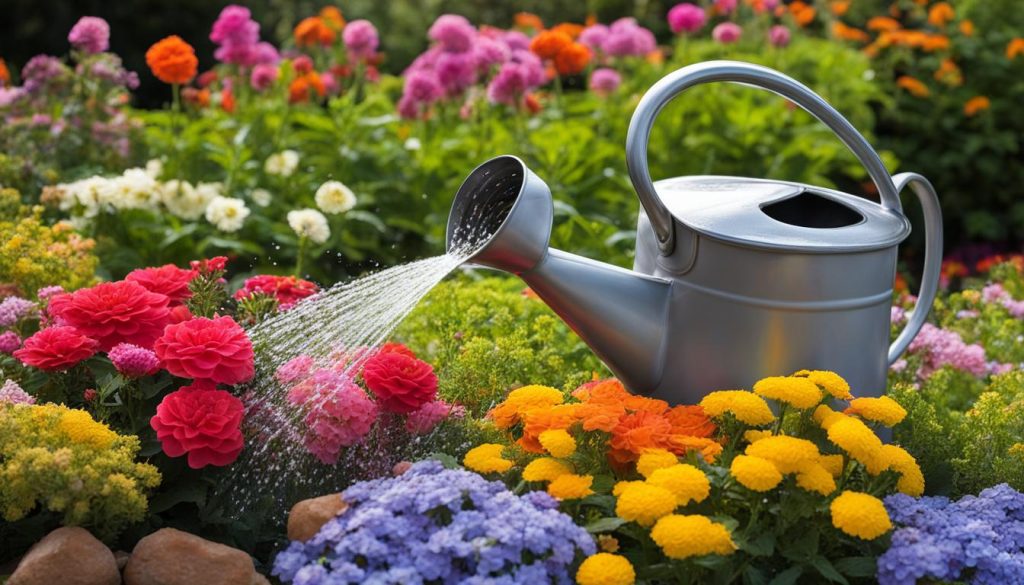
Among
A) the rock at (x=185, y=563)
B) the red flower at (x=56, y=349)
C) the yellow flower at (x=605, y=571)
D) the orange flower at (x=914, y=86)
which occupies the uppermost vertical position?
the red flower at (x=56, y=349)

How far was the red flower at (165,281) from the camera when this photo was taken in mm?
2012

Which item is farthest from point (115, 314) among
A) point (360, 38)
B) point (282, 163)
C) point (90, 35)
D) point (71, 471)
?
point (360, 38)

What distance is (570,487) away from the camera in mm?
1551

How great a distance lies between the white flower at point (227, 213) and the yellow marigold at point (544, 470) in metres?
1.77

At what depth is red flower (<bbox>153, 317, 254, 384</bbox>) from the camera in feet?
5.49

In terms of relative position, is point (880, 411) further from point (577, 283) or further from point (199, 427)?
point (199, 427)

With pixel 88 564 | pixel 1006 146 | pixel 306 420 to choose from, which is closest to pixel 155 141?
pixel 306 420

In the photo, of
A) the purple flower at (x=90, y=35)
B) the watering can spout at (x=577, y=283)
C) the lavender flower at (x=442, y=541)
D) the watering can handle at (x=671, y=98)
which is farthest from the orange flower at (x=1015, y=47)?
the lavender flower at (x=442, y=541)

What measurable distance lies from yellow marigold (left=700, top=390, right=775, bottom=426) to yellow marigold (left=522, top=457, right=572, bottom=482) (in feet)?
0.77

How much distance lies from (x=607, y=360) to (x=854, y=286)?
428mm

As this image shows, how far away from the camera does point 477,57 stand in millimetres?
3836

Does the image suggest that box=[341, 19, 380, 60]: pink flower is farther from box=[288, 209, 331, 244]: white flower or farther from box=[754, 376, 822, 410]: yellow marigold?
box=[754, 376, 822, 410]: yellow marigold

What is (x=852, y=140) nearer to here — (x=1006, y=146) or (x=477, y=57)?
(x=477, y=57)

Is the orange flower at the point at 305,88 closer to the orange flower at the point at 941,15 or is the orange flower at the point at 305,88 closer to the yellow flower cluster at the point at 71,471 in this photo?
the yellow flower cluster at the point at 71,471
